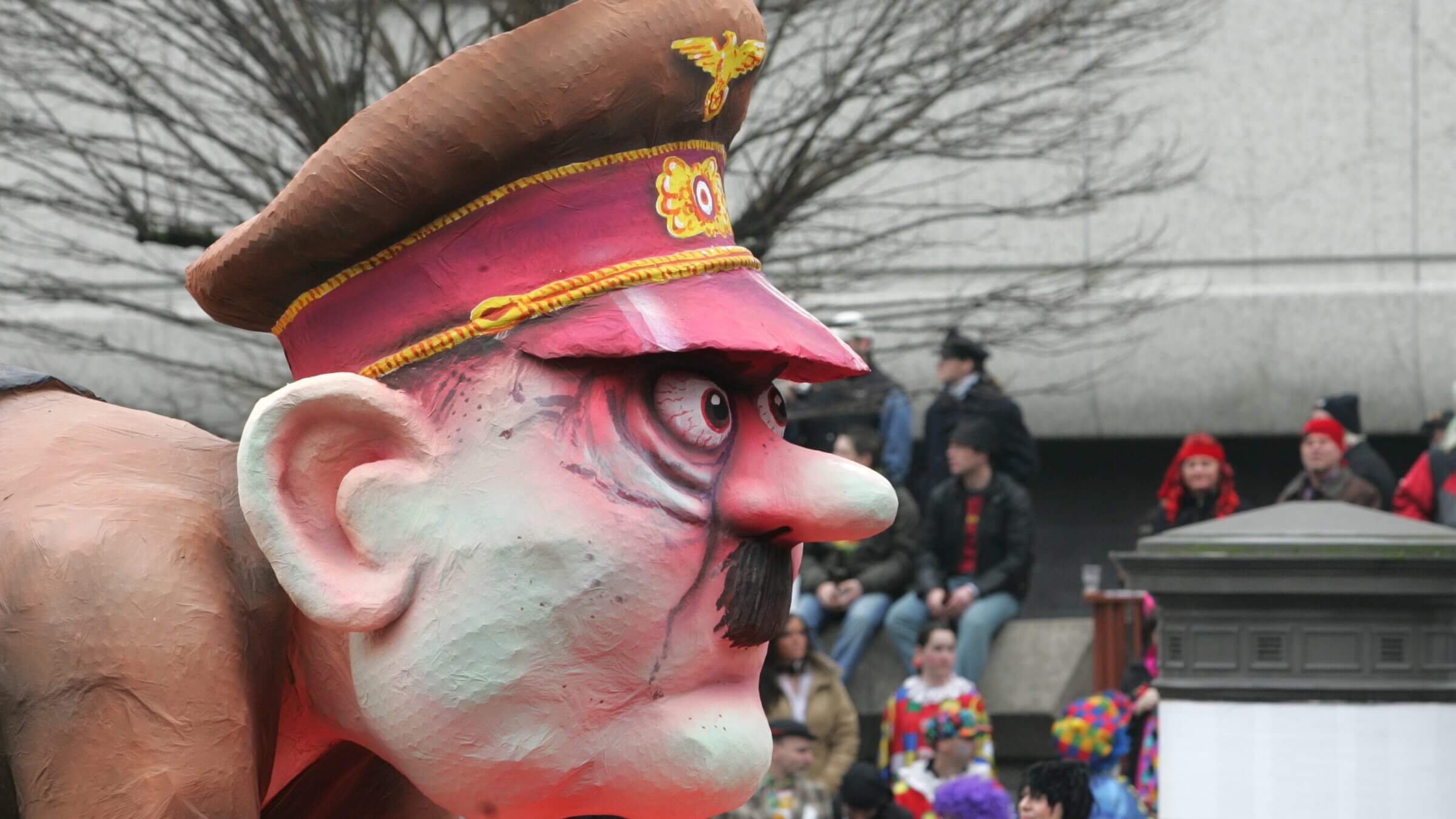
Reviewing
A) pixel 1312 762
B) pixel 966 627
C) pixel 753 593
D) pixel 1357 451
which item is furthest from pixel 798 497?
pixel 1357 451

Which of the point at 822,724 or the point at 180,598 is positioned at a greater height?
the point at 822,724

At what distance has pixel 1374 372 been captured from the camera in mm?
13086

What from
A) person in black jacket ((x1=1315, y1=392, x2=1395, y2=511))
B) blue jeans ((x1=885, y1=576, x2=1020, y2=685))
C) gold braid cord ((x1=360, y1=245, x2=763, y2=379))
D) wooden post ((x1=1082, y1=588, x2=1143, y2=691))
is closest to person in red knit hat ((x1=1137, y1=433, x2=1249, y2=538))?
wooden post ((x1=1082, y1=588, x2=1143, y2=691))

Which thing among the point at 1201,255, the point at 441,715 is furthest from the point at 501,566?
the point at 1201,255

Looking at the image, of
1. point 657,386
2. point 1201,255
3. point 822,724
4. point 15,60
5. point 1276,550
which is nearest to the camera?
point 657,386

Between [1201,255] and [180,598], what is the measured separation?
11.0 m

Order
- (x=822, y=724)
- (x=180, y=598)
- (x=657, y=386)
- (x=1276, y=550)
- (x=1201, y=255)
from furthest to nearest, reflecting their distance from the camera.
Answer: (x=1201, y=255), (x=822, y=724), (x=1276, y=550), (x=657, y=386), (x=180, y=598)

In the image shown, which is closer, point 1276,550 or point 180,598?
point 180,598

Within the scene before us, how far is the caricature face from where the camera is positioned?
2873 mm

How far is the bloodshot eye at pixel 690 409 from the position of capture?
2982 mm

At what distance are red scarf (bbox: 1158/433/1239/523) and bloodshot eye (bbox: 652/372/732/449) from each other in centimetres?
688

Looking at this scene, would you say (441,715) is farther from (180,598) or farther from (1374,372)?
(1374,372)

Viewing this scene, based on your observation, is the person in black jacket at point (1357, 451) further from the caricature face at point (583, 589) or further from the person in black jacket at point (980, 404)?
the caricature face at point (583, 589)

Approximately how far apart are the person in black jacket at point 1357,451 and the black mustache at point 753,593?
6.95 metres
